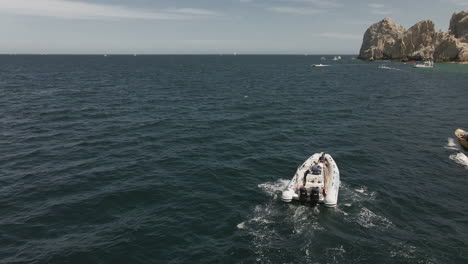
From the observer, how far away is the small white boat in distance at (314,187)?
22438 millimetres

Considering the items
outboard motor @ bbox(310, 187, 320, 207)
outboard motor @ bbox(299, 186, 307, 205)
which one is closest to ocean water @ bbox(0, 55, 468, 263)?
outboard motor @ bbox(299, 186, 307, 205)

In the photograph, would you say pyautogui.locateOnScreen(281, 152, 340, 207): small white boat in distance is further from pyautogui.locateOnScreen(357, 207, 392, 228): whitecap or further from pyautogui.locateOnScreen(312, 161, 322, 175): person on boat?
pyautogui.locateOnScreen(357, 207, 392, 228): whitecap

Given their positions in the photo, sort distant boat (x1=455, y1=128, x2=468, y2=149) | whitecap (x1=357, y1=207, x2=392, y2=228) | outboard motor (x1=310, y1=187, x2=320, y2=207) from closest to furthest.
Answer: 1. whitecap (x1=357, y1=207, x2=392, y2=228)
2. outboard motor (x1=310, y1=187, x2=320, y2=207)
3. distant boat (x1=455, y1=128, x2=468, y2=149)

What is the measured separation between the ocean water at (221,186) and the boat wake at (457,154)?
203 millimetres

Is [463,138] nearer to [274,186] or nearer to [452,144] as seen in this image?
[452,144]

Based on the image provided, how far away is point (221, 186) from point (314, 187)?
900 centimetres

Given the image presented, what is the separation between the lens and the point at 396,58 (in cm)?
19625

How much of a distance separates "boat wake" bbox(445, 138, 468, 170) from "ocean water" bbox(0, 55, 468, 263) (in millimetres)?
203

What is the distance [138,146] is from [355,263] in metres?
28.7

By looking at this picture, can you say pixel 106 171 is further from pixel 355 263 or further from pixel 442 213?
pixel 442 213

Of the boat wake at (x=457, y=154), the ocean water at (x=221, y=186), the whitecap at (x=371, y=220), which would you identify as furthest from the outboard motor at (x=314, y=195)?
the boat wake at (x=457, y=154)

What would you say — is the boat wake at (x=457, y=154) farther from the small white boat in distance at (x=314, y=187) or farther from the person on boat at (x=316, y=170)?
the person on boat at (x=316, y=170)

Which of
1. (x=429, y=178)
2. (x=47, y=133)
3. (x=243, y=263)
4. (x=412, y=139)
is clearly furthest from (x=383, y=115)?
(x=47, y=133)

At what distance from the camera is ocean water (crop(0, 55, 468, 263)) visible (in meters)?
18.8
